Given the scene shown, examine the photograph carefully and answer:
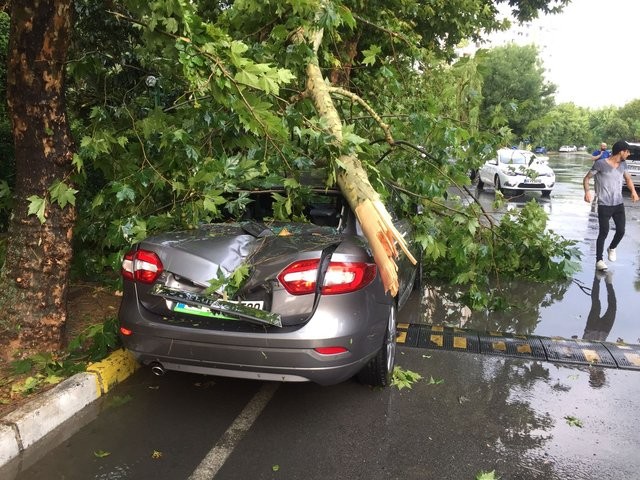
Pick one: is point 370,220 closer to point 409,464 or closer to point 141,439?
point 409,464

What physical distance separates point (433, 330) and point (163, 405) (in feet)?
9.12

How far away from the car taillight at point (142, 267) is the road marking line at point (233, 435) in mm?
1065

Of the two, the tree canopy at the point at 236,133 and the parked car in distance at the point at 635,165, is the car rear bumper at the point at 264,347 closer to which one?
the tree canopy at the point at 236,133

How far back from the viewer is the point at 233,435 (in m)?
3.41

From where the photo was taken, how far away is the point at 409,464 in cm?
314

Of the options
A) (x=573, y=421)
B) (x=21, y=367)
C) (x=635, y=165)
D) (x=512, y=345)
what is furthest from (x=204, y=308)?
(x=635, y=165)

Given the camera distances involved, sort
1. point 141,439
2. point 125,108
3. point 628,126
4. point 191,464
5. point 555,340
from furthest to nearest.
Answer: point 628,126, point 555,340, point 125,108, point 141,439, point 191,464

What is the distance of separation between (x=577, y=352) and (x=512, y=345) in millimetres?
552

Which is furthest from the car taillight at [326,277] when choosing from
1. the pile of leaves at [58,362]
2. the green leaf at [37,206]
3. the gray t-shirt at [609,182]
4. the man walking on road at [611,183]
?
the gray t-shirt at [609,182]

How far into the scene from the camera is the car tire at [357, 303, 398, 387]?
3.94 m

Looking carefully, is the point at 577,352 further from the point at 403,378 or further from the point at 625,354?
the point at 403,378

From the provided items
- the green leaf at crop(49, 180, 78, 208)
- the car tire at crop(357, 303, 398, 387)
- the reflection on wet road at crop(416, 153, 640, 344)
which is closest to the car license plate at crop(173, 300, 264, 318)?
the car tire at crop(357, 303, 398, 387)

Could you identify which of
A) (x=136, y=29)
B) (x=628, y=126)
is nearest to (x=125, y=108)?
(x=136, y=29)

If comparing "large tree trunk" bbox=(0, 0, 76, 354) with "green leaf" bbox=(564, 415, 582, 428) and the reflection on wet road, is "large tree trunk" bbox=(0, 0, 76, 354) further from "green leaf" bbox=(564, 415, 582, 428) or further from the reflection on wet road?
"green leaf" bbox=(564, 415, 582, 428)
